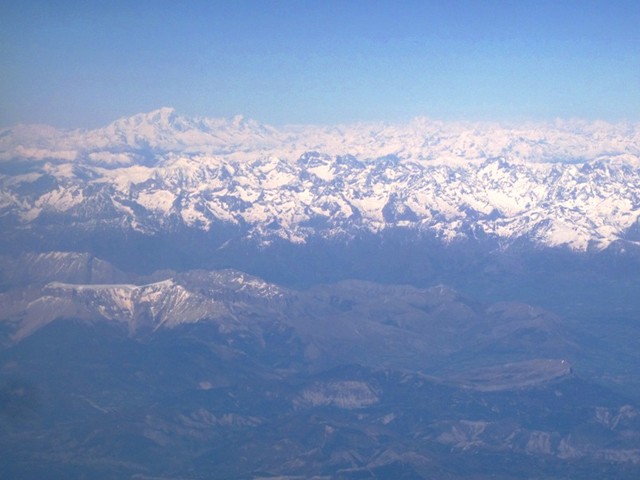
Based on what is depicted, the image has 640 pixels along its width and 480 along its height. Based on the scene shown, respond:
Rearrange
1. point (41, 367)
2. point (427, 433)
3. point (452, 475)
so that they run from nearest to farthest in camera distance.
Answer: point (452, 475)
point (427, 433)
point (41, 367)

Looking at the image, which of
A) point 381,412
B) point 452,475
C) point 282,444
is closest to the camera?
point 452,475

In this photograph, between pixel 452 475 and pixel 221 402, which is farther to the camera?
pixel 221 402

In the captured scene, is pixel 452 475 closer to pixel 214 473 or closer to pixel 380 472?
pixel 380 472

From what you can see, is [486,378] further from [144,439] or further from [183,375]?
[144,439]

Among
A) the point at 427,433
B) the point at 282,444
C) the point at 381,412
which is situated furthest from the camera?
the point at 381,412

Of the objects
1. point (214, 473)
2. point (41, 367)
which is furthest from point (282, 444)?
point (41, 367)

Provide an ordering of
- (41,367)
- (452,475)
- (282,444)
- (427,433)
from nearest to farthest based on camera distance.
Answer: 1. (452,475)
2. (282,444)
3. (427,433)
4. (41,367)

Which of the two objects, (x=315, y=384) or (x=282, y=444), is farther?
(x=315, y=384)

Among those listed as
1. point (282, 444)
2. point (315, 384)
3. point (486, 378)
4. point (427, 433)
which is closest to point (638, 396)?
point (486, 378)
